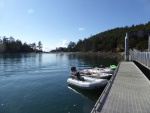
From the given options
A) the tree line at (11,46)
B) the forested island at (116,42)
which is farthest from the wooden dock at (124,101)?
the tree line at (11,46)

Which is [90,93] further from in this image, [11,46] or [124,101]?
[11,46]

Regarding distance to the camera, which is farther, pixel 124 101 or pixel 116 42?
pixel 116 42

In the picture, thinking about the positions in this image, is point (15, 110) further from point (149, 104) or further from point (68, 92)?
point (149, 104)

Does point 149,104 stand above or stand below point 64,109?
above

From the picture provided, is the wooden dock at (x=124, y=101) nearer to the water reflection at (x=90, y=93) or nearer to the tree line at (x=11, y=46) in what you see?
the water reflection at (x=90, y=93)

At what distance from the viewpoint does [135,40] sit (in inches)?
3484

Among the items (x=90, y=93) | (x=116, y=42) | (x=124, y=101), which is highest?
(x=116, y=42)

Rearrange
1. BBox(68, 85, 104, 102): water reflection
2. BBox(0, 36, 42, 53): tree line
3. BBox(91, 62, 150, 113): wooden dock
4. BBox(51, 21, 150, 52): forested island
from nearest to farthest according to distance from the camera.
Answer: BBox(91, 62, 150, 113): wooden dock < BBox(68, 85, 104, 102): water reflection < BBox(51, 21, 150, 52): forested island < BBox(0, 36, 42, 53): tree line

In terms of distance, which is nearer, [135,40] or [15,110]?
[15,110]

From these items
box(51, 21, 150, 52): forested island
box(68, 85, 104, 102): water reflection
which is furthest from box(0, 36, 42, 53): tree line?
box(68, 85, 104, 102): water reflection

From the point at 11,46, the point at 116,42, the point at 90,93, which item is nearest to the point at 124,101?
the point at 90,93

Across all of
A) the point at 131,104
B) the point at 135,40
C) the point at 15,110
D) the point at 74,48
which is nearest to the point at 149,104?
the point at 131,104

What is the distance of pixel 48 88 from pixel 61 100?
13.8 feet

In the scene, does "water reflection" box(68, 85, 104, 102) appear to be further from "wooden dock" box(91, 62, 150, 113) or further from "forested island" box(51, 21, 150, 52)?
"forested island" box(51, 21, 150, 52)
